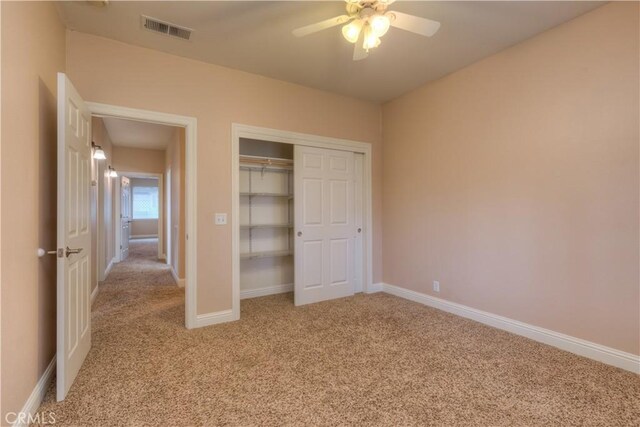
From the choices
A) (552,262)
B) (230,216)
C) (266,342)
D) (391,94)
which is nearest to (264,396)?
(266,342)

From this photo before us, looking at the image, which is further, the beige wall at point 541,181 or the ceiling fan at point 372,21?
the beige wall at point 541,181

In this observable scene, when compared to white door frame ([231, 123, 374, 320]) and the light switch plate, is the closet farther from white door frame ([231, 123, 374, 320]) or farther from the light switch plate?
the light switch plate

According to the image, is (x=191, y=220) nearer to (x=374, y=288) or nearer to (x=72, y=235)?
(x=72, y=235)

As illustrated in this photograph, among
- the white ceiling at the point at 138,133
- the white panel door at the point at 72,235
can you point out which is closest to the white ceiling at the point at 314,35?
the white panel door at the point at 72,235

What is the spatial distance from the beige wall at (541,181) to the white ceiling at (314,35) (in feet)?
0.89

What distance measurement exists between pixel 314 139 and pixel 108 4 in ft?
7.58

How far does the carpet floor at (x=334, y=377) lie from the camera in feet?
5.85

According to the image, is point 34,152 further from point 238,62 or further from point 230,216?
point 238,62

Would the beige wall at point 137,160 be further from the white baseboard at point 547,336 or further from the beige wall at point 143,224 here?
the white baseboard at point 547,336

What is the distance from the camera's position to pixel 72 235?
2102mm

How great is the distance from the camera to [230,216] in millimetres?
3344

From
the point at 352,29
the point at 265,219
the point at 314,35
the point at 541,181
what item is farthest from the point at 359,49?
the point at 265,219

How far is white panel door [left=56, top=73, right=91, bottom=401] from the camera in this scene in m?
1.89

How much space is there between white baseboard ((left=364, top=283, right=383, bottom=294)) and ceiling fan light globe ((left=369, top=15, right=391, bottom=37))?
3.30 m
